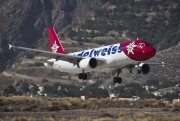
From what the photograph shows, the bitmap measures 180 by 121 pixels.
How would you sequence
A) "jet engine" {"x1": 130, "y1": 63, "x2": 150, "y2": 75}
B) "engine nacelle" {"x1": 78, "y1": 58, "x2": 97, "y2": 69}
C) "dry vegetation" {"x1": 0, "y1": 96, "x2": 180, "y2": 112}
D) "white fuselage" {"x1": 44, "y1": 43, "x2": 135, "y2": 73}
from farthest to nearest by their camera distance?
"jet engine" {"x1": 130, "y1": 63, "x2": 150, "y2": 75}, "engine nacelle" {"x1": 78, "y1": 58, "x2": 97, "y2": 69}, "white fuselage" {"x1": 44, "y1": 43, "x2": 135, "y2": 73}, "dry vegetation" {"x1": 0, "y1": 96, "x2": 180, "y2": 112}

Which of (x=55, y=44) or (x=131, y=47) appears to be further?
(x=55, y=44)

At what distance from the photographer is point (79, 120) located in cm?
6956

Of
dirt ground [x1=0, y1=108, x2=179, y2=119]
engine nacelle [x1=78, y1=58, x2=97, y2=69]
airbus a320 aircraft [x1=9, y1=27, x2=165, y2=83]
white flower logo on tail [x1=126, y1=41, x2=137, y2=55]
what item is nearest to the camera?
dirt ground [x1=0, y1=108, x2=179, y2=119]

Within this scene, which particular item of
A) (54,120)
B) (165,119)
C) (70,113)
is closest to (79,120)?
(54,120)

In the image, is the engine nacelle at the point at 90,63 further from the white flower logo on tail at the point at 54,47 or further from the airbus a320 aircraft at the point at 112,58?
the white flower logo on tail at the point at 54,47

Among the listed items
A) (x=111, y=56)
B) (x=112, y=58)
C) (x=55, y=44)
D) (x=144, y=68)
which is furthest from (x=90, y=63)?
(x=55, y=44)

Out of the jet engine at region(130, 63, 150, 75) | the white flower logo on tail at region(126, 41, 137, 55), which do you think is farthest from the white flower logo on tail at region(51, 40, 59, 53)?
the white flower logo on tail at region(126, 41, 137, 55)

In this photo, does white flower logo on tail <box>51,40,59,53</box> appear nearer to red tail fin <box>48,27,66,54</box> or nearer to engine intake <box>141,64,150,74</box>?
red tail fin <box>48,27,66,54</box>

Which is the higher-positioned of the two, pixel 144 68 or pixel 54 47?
pixel 54 47

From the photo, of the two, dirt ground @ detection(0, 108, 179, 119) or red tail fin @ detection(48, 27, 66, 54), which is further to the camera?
red tail fin @ detection(48, 27, 66, 54)

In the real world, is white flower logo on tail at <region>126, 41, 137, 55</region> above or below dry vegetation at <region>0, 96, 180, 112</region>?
above

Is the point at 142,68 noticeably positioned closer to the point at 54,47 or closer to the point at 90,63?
the point at 90,63

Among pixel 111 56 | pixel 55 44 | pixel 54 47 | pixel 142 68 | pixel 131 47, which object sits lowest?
pixel 142 68

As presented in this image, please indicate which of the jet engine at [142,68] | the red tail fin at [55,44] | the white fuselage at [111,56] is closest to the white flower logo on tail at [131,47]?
the white fuselage at [111,56]
